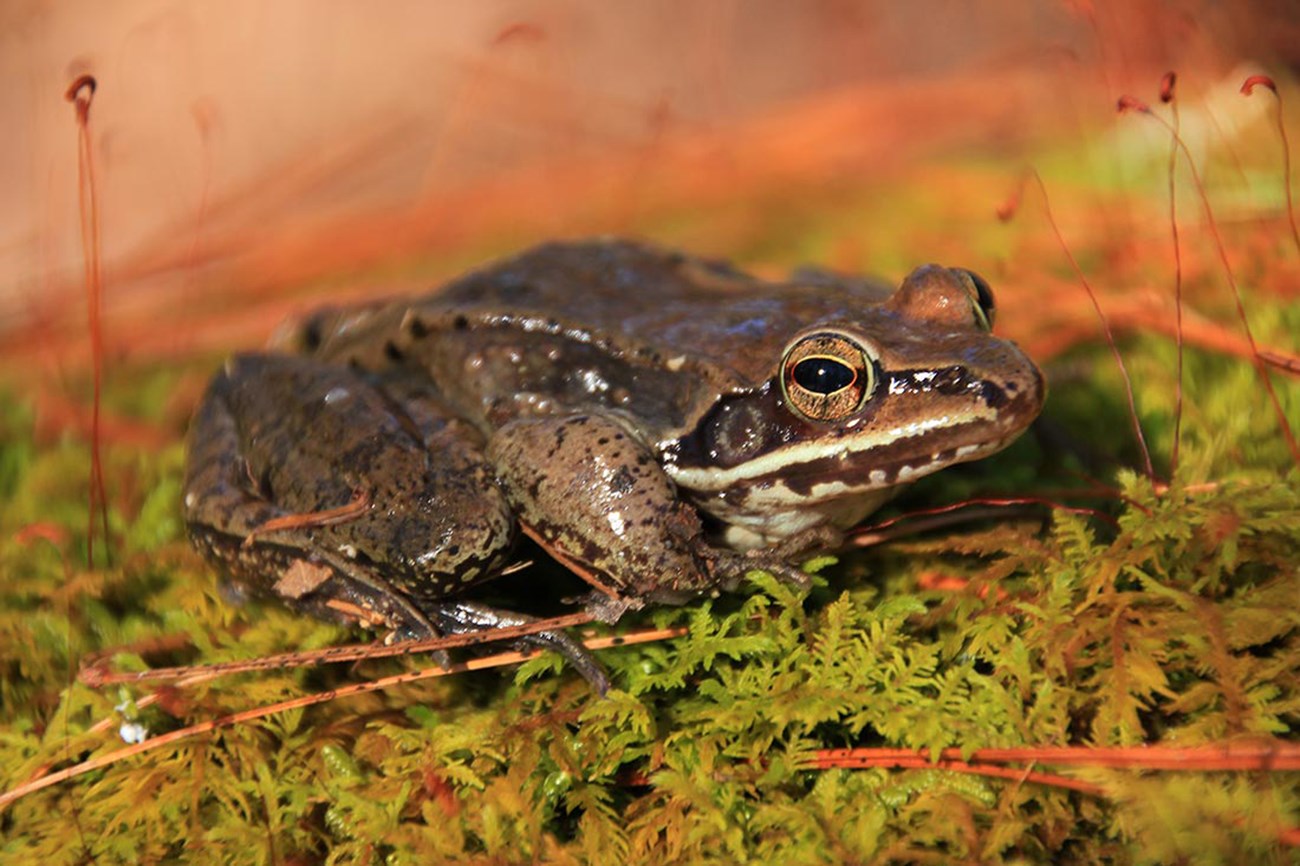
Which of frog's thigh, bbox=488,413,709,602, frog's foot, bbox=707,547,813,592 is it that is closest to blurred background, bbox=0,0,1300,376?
frog's thigh, bbox=488,413,709,602

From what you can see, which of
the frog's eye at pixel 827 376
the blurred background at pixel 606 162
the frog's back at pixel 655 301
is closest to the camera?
the frog's eye at pixel 827 376

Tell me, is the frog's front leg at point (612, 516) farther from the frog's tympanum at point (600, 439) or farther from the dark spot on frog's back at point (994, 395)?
the dark spot on frog's back at point (994, 395)

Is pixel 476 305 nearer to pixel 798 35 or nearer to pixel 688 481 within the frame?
pixel 688 481

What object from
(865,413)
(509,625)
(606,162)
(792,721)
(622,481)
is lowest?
(792,721)

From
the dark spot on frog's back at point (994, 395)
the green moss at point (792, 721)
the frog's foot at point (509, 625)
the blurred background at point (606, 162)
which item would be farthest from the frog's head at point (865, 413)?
the blurred background at point (606, 162)

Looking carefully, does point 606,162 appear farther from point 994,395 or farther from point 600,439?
point 994,395

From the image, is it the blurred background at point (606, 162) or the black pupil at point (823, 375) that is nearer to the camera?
the black pupil at point (823, 375)

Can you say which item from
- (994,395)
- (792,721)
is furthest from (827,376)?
(792,721)

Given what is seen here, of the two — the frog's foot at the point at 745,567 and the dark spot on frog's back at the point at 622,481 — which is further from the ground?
the dark spot on frog's back at the point at 622,481
